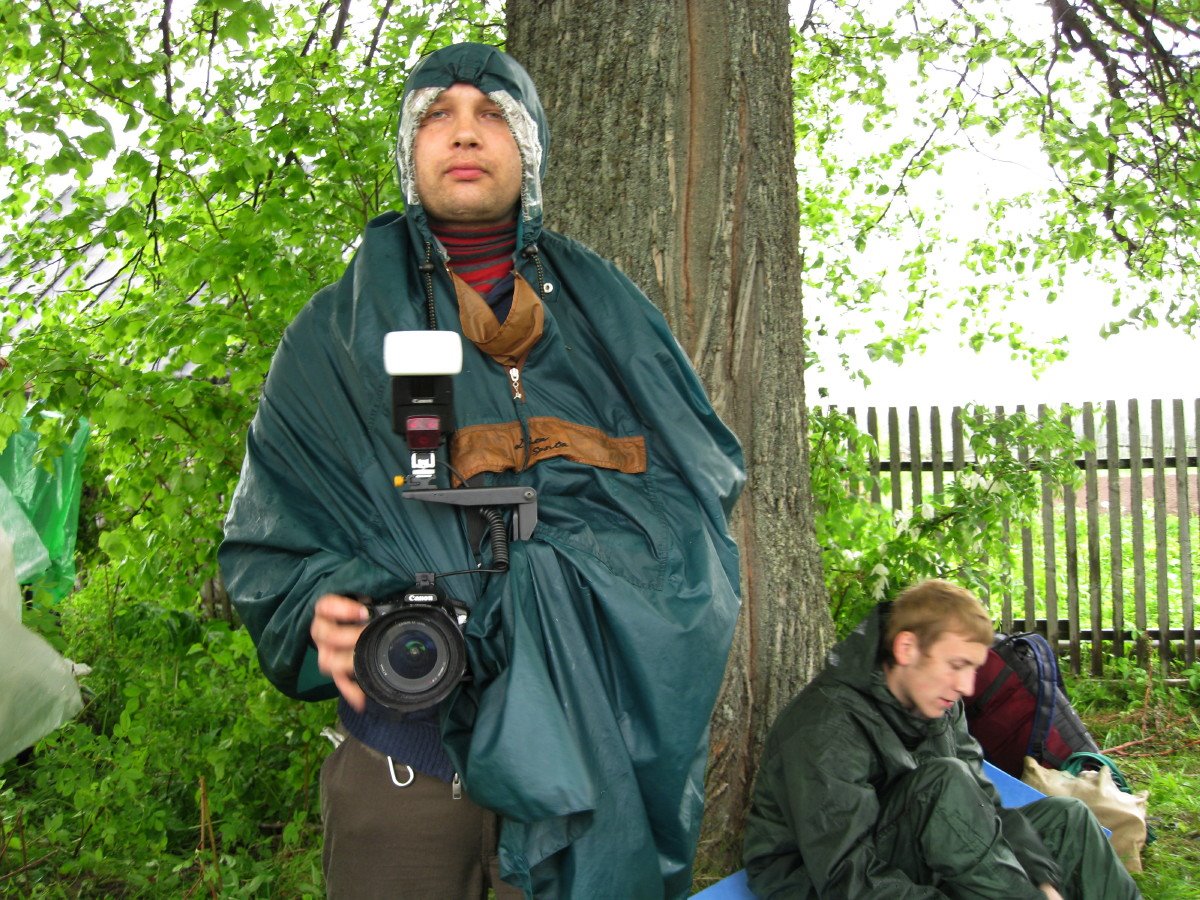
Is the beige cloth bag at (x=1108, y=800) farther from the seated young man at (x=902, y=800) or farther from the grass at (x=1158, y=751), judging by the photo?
the seated young man at (x=902, y=800)

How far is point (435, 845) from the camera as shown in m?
1.78

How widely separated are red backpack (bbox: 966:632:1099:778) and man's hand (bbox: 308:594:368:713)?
296 cm

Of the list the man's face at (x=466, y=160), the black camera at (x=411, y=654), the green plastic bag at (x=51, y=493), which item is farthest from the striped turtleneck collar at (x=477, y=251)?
the green plastic bag at (x=51, y=493)

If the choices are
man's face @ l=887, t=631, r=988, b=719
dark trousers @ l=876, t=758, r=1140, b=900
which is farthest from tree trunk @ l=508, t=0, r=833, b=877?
dark trousers @ l=876, t=758, r=1140, b=900

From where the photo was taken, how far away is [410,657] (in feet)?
5.18

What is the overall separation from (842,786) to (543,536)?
1.34 metres

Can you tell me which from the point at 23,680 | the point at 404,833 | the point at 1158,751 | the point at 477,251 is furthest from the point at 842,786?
the point at 1158,751

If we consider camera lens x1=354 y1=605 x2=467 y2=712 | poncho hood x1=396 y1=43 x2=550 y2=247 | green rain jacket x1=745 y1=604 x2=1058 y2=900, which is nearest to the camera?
camera lens x1=354 y1=605 x2=467 y2=712

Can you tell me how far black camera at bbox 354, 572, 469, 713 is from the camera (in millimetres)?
1553

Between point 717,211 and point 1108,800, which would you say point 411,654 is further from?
point 1108,800

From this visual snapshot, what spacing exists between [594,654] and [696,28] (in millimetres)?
1935

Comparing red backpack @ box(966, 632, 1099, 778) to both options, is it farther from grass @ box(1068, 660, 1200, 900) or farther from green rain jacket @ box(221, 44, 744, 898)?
green rain jacket @ box(221, 44, 744, 898)

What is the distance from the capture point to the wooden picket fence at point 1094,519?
21.0ft

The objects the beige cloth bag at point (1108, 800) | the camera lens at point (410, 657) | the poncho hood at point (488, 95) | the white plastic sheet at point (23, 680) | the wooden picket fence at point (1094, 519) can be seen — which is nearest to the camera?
the camera lens at point (410, 657)
